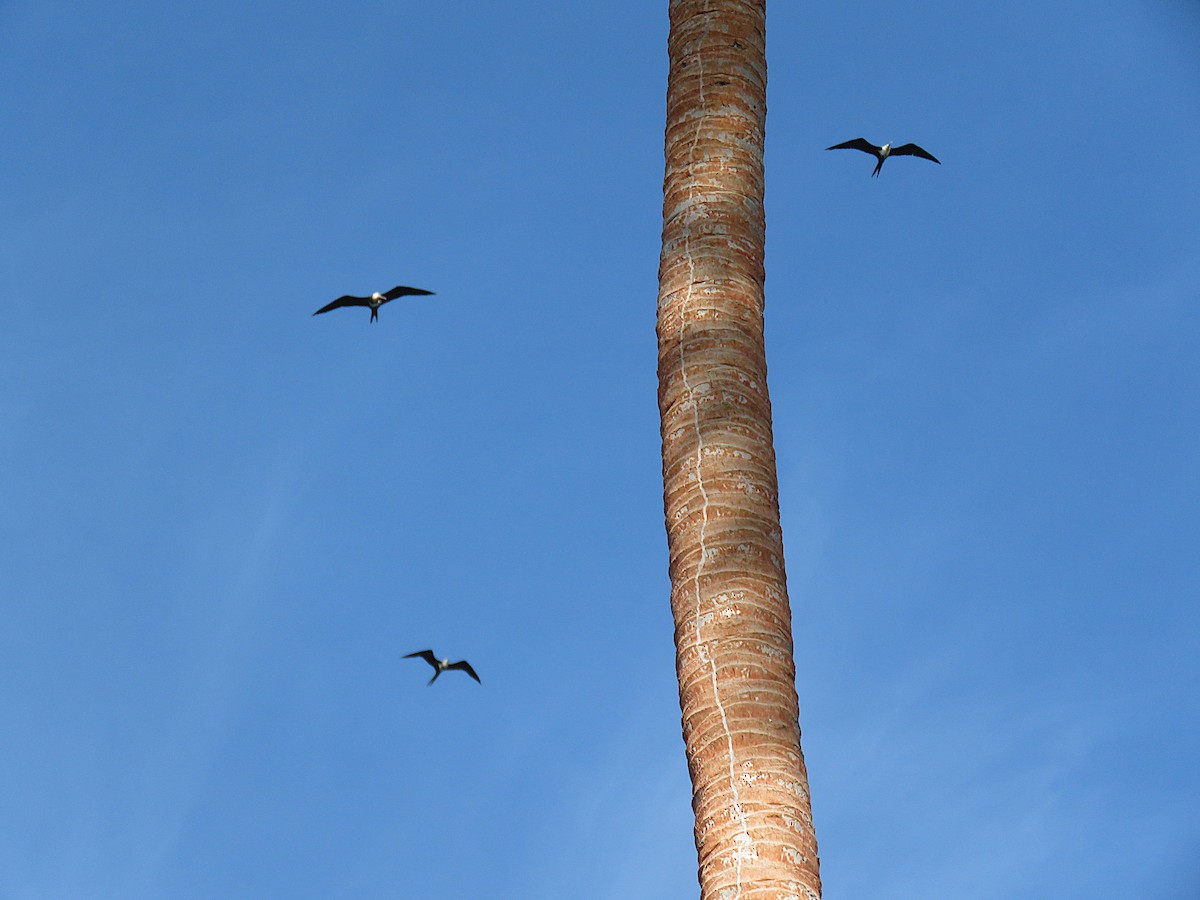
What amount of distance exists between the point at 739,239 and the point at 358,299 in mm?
5557

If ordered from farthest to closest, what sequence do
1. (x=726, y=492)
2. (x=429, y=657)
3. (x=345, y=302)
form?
(x=429, y=657)
(x=345, y=302)
(x=726, y=492)

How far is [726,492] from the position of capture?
20.1 ft

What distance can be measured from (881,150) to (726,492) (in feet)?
23.2

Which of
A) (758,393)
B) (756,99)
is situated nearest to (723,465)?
(758,393)

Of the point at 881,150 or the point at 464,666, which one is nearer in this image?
the point at 881,150

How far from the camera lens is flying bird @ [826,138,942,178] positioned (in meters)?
12.0

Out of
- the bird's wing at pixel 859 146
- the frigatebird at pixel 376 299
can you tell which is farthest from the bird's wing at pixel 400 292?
the bird's wing at pixel 859 146

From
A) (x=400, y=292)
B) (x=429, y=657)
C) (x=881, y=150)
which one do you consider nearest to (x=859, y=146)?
(x=881, y=150)

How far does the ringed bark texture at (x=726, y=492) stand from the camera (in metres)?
5.39

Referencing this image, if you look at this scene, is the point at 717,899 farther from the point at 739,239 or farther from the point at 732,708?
the point at 739,239

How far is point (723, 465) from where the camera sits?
6.21m

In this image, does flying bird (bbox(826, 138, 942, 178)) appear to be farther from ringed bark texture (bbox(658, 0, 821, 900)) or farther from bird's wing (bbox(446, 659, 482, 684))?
bird's wing (bbox(446, 659, 482, 684))

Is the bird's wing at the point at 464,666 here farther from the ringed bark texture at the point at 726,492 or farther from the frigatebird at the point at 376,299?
the ringed bark texture at the point at 726,492

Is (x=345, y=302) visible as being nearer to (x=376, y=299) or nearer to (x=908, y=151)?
(x=376, y=299)
